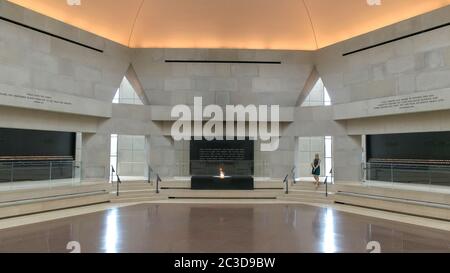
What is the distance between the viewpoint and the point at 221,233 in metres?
8.18

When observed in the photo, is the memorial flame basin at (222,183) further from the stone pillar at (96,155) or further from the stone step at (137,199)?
the stone pillar at (96,155)

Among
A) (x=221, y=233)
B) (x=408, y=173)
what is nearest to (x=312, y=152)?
(x=408, y=173)

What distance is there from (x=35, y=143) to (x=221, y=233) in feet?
40.1

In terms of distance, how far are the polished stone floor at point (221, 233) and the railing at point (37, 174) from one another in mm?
2637

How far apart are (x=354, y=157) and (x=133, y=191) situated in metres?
11.2

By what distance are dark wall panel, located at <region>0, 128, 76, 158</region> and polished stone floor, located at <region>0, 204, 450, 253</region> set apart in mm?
7107

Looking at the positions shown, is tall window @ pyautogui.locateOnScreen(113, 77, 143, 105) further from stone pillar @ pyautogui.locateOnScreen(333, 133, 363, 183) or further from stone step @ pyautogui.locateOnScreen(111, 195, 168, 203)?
stone pillar @ pyautogui.locateOnScreen(333, 133, 363, 183)

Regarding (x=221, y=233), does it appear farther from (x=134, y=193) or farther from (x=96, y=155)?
(x=96, y=155)

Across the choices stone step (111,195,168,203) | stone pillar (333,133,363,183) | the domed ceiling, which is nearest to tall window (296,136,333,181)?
stone pillar (333,133,363,183)

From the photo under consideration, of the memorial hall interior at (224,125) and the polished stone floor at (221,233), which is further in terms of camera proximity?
the memorial hall interior at (224,125)

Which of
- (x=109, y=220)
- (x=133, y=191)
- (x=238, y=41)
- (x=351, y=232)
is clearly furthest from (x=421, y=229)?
Result: (x=238, y=41)

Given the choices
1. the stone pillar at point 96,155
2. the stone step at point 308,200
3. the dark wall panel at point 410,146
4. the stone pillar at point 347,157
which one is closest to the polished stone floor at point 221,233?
the stone step at point 308,200

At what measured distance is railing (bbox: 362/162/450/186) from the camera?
10.7 m

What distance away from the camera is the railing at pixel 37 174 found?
35.0 ft
